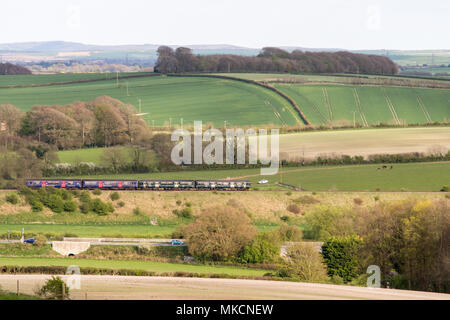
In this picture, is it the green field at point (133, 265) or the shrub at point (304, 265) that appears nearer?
the shrub at point (304, 265)

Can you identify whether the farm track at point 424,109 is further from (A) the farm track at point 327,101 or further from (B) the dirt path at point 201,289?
(B) the dirt path at point 201,289

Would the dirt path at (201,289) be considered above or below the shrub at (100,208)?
above

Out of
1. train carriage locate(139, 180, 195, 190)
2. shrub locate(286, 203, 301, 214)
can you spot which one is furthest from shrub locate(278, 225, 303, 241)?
train carriage locate(139, 180, 195, 190)

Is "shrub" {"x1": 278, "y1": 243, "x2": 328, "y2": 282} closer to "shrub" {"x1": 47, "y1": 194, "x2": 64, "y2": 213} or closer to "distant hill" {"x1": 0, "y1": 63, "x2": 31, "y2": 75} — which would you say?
"shrub" {"x1": 47, "y1": 194, "x2": 64, "y2": 213}

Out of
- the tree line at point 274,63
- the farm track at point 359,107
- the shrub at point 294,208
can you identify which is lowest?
the shrub at point 294,208

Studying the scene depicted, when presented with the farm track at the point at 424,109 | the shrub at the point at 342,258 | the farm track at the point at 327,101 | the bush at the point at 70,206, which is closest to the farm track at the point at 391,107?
the farm track at the point at 424,109

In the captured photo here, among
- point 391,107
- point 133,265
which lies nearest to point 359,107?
point 391,107

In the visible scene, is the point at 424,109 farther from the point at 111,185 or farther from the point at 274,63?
the point at 111,185

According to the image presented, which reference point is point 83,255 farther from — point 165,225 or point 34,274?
point 165,225
